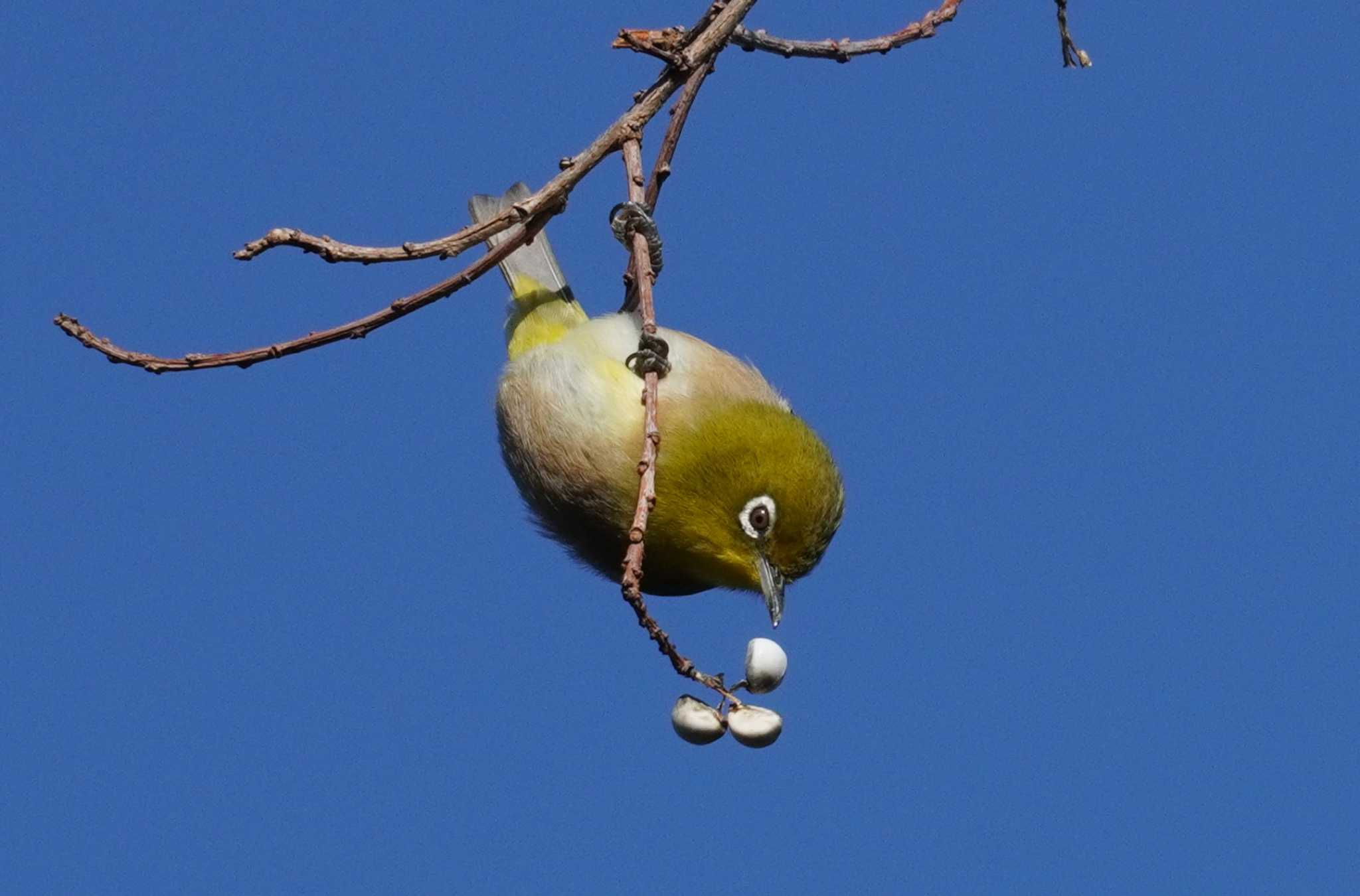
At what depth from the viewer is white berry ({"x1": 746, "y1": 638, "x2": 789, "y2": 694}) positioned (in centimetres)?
476

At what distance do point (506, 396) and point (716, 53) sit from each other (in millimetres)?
1486

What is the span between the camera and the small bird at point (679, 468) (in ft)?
18.8

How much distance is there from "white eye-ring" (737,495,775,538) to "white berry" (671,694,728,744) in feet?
3.51

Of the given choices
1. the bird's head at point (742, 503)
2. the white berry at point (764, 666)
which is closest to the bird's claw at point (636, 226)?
the bird's head at point (742, 503)

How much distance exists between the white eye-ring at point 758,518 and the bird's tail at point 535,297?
132 cm

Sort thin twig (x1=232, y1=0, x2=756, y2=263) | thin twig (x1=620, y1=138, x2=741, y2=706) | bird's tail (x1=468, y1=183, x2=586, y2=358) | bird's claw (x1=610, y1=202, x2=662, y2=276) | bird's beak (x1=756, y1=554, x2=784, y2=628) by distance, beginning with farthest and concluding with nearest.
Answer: bird's tail (x1=468, y1=183, x2=586, y2=358) < bird's claw (x1=610, y1=202, x2=662, y2=276) < bird's beak (x1=756, y1=554, x2=784, y2=628) < thin twig (x1=232, y1=0, x2=756, y2=263) < thin twig (x1=620, y1=138, x2=741, y2=706)

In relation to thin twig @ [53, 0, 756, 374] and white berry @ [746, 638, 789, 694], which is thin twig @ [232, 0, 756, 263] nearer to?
thin twig @ [53, 0, 756, 374]

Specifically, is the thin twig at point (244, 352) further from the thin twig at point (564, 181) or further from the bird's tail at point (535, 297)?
the bird's tail at point (535, 297)

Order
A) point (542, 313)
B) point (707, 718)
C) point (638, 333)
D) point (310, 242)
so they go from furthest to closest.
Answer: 1. point (542, 313)
2. point (638, 333)
3. point (310, 242)
4. point (707, 718)

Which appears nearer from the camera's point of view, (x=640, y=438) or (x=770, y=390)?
(x=640, y=438)

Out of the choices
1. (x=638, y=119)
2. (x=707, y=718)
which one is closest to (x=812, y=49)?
(x=638, y=119)

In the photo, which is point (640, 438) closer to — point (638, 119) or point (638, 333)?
point (638, 333)

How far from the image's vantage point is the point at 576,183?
5668 millimetres

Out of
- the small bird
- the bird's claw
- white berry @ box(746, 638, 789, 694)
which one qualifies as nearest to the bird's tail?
the small bird
